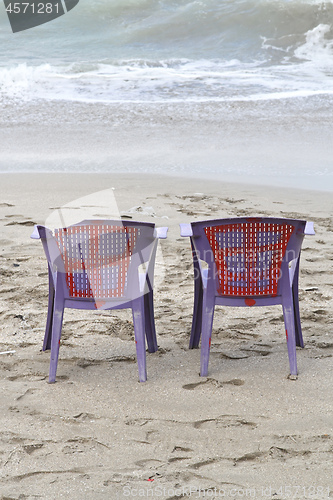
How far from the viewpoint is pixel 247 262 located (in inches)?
124

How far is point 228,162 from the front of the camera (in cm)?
858

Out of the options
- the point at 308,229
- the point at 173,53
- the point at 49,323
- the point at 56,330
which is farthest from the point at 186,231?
the point at 173,53

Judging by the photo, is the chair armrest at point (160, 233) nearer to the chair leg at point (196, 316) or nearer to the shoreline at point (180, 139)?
the chair leg at point (196, 316)

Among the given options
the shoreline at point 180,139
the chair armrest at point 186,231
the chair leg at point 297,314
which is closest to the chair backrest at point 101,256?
the chair armrest at point 186,231

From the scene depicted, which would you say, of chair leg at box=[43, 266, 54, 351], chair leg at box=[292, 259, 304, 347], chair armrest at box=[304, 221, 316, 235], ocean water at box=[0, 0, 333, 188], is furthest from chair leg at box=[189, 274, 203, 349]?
ocean water at box=[0, 0, 333, 188]

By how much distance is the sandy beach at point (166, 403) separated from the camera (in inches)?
94.0

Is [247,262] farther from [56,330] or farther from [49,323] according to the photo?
[49,323]

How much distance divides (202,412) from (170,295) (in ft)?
5.20

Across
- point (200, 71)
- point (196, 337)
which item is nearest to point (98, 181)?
point (196, 337)

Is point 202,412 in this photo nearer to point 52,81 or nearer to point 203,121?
point 203,121

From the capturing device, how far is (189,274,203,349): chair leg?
11.5ft

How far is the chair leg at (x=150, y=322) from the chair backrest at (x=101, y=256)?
0.26 metres

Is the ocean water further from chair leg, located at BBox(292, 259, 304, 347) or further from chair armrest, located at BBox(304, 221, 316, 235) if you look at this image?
chair armrest, located at BBox(304, 221, 316, 235)

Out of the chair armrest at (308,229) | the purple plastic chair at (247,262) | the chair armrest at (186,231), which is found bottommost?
the purple plastic chair at (247,262)
